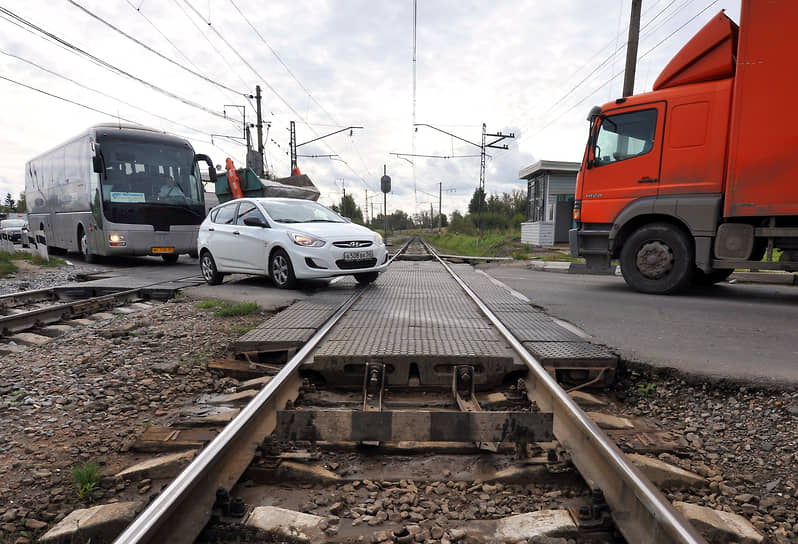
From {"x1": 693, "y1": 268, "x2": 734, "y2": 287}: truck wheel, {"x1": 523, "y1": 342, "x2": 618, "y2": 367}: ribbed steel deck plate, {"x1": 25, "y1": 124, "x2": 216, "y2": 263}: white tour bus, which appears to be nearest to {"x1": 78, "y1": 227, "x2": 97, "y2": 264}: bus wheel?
{"x1": 25, "y1": 124, "x2": 216, "y2": 263}: white tour bus

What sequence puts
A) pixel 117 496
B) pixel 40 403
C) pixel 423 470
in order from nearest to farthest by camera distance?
pixel 117 496 → pixel 423 470 → pixel 40 403

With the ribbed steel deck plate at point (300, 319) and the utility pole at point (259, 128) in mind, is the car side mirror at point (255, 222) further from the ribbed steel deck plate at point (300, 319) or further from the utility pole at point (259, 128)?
the utility pole at point (259, 128)

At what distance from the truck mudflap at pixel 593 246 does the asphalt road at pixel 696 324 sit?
1.59 ft

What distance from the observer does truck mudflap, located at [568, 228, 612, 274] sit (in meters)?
8.16

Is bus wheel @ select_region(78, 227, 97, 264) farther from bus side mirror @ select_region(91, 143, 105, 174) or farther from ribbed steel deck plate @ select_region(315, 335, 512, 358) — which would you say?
ribbed steel deck plate @ select_region(315, 335, 512, 358)

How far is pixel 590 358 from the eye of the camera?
3.50m

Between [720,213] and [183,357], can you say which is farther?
[720,213]

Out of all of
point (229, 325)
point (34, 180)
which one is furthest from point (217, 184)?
point (229, 325)

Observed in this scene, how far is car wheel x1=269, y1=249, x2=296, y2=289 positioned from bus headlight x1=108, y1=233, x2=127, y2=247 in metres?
6.97

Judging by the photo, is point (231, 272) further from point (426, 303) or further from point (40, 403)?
point (40, 403)

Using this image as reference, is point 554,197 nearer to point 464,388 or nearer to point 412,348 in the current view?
point 412,348

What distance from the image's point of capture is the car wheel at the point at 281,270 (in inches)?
305

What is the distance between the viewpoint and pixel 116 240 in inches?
491

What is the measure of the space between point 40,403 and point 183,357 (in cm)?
113
